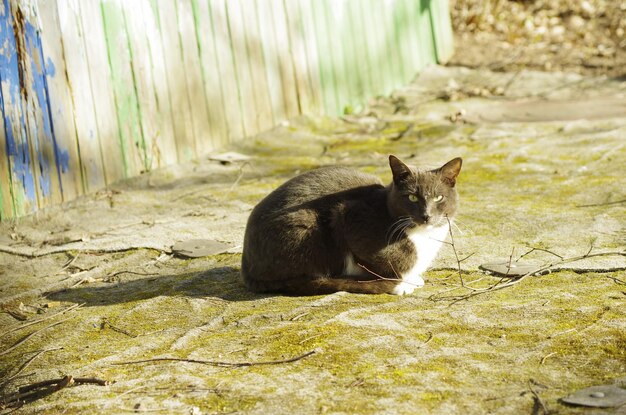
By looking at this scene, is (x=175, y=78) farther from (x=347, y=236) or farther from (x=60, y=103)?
(x=347, y=236)

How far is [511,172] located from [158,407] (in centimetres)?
406

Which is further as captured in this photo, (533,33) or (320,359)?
(533,33)

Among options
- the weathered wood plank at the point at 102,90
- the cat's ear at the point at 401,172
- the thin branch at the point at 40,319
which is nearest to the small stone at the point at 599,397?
the cat's ear at the point at 401,172

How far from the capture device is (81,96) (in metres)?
5.72

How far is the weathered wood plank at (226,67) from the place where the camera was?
6.96 meters

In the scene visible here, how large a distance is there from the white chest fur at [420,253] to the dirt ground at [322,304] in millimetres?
83

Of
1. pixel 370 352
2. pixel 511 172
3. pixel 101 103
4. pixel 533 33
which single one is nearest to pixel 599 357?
pixel 370 352

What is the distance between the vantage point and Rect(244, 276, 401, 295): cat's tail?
393cm

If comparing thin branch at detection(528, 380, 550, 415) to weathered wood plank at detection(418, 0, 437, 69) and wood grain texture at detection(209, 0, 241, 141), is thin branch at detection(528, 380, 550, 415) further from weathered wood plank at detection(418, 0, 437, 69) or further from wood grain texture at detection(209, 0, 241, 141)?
weathered wood plank at detection(418, 0, 437, 69)

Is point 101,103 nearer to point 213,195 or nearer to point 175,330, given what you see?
point 213,195

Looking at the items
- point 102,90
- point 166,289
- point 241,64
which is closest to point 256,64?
point 241,64

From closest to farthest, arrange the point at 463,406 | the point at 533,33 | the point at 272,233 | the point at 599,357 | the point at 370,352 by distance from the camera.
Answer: the point at 463,406 < the point at 599,357 < the point at 370,352 < the point at 272,233 < the point at 533,33

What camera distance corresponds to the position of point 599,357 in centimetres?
293

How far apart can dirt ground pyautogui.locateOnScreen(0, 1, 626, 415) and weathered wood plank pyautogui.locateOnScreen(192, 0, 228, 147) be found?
306mm
